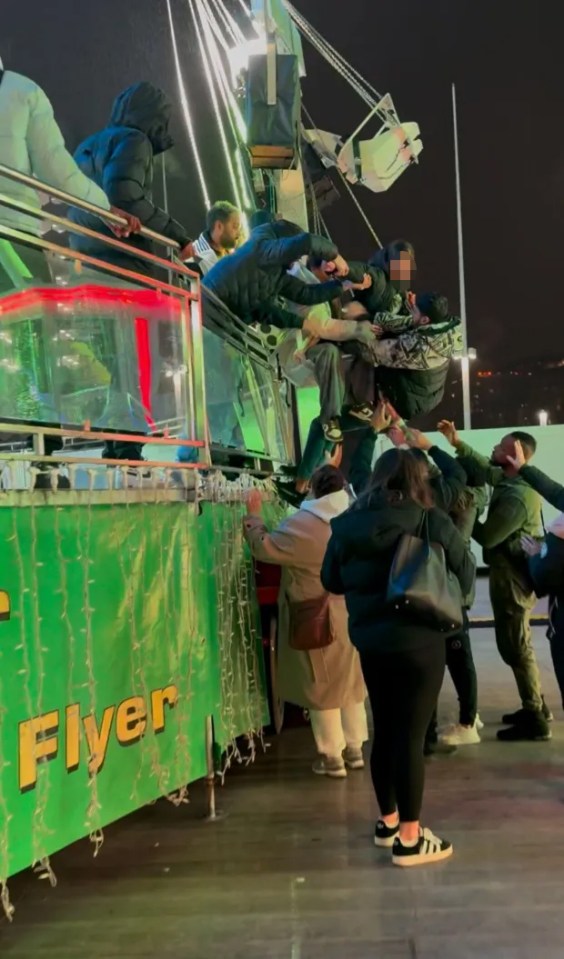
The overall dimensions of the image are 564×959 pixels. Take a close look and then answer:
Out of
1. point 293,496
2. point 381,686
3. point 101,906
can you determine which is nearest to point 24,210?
point 381,686

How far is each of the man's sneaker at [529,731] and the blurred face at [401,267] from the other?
3.30 metres

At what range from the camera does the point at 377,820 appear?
3781 mm

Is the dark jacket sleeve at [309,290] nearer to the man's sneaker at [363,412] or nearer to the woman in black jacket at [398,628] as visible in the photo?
the man's sneaker at [363,412]

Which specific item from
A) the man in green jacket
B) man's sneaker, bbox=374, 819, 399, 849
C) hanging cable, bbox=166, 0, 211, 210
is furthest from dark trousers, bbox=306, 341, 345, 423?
hanging cable, bbox=166, 0, 211, 210

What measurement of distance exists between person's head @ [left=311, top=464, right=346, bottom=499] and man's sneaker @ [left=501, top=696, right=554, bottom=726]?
6.98ft

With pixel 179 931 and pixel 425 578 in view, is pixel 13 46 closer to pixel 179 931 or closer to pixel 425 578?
pixel 425 578

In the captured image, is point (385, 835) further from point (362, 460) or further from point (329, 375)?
point (329, 375)

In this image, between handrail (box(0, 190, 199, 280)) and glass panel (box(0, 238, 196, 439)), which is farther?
glass panel (box(0, 238, 196, 439))

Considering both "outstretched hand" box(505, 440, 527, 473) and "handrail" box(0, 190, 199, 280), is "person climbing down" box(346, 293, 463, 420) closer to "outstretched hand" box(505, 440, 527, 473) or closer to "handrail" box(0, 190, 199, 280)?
"outstretched hand" box(505, 440, 527, 473)

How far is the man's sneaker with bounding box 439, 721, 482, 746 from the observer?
A: 16.6 feet

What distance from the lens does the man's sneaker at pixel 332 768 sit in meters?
4.51

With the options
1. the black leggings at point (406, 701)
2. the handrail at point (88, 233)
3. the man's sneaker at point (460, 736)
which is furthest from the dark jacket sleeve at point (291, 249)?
the man's sneaker at point (460, 736)

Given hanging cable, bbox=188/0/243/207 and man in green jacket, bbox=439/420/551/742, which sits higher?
hanging cable, bbox=188/0/243/207

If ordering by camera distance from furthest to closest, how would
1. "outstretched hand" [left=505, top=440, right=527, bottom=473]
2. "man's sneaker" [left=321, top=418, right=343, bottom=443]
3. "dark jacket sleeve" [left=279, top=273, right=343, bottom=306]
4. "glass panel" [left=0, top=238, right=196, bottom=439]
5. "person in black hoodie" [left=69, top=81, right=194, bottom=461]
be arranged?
"man's sneaker" [left=321, top=418, right=343, bottom=443] < "dark jacket sleeve" [left=279, top=273, right=343, bottom=306] < "outstretched hand" [left=505, top=440, right=527, bottom=473] < "person in black hoodie" [left=69, top=81, right=194, bottom=461] < "glass panel" [left=0, top=238, right=196, bottom=439]
